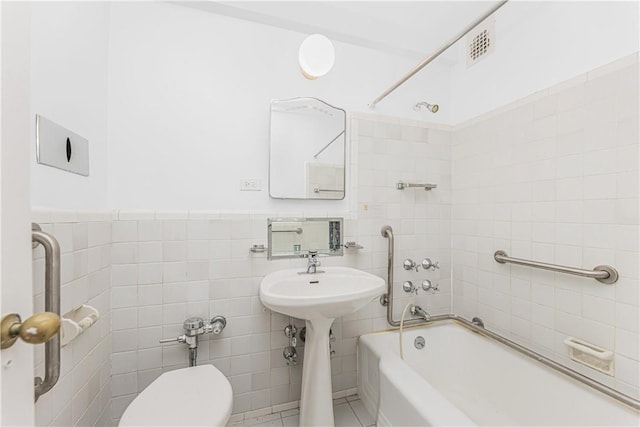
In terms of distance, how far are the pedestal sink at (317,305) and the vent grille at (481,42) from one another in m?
1.40

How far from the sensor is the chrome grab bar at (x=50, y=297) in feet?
2.08

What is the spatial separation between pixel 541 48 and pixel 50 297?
2.23 metres

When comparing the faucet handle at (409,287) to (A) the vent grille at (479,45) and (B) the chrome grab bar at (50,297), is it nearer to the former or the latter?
(A) the vent grille at (479,45)

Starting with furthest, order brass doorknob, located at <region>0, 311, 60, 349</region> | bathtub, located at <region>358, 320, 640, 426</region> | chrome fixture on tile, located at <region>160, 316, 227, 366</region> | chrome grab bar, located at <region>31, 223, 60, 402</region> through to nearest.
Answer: chrome fixture on tile, located at <region>160, 316, 227, 366</region> < bathtub, located at <region>358, 320, 640, 426</region> < chrome grab bar, located at <region>31, 223, 60, 402</region> < brass doorknob, located at <region>0, 311, 60, 349</region>

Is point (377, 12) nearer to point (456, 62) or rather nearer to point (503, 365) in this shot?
point (456, 62)

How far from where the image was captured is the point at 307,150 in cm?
154

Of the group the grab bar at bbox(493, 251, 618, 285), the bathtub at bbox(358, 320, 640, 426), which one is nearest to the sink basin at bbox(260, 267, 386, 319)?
the bathtub at bbox(358, 320, 640, 426)

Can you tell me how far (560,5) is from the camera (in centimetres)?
128

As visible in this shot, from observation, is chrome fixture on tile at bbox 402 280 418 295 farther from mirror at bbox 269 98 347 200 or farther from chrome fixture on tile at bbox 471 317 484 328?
mirror at bbox 269 98 347 200

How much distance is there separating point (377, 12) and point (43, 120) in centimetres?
167

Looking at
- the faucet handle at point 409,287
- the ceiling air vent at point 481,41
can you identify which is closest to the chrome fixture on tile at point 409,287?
the faucet handle at point 409,287

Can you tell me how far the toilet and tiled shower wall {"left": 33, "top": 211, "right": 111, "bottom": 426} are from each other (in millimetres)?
200

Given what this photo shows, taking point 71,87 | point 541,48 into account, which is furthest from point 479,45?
point 71,87

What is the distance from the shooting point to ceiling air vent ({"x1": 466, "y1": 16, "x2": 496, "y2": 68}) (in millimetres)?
1444
